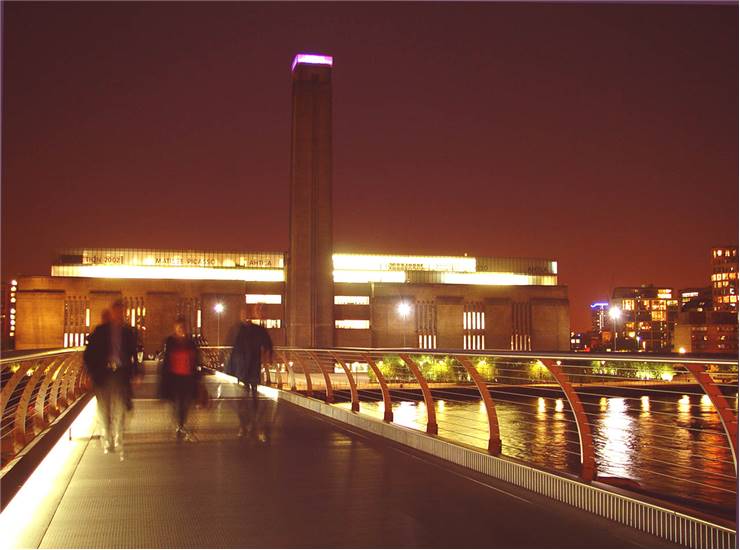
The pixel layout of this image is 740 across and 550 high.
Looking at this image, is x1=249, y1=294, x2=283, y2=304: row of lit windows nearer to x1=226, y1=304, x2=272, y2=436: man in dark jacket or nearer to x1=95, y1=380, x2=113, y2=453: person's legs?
x1=226, y1=304, x2=272, y2=436: man in dark jacket

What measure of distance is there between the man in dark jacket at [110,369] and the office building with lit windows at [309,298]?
2125 inches

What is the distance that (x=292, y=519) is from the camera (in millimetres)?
5555

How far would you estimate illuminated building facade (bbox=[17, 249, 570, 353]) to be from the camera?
249 ft

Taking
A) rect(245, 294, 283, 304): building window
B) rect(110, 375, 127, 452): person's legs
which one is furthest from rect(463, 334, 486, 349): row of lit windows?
rect(110, 375, 127, 452): person's legs

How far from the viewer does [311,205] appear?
61.5 meters

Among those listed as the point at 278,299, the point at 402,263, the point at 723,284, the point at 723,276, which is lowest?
the point at 278,299

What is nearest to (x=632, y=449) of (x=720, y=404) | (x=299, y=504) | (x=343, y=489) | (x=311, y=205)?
(x=343, y=489)

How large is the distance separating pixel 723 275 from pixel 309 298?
345ft

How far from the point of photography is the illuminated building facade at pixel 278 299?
76.0 metres

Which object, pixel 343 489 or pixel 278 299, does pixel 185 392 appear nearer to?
pixel 343 489

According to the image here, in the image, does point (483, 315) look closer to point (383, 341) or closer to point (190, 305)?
point (383, 341)

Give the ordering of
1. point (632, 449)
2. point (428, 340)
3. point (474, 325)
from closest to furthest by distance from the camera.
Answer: point (632, 449), point (428, 340), point (474, 325)

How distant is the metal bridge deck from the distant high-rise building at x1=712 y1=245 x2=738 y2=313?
481 feet

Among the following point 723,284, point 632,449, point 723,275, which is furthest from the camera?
point 723,275
